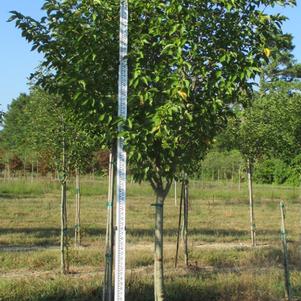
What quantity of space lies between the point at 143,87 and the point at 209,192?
29075mm

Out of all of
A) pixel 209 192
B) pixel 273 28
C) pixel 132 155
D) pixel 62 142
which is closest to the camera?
pixel 132 155

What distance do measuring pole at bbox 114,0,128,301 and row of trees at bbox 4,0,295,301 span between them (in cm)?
10

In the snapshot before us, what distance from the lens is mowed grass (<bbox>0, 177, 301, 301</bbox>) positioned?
305 inches

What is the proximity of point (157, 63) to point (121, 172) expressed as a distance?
1.21 m

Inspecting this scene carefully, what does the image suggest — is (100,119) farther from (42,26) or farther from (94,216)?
(94,216)

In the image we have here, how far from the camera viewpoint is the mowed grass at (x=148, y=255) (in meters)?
7.73

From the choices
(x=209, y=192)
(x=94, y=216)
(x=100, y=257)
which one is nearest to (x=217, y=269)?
(x=100, y=257)

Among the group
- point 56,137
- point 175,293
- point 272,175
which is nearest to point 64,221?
point 56,137

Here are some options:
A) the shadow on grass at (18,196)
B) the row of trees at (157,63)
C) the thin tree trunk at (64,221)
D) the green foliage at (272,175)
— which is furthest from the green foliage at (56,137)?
the green foliage at (272,175)

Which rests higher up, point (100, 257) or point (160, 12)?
point (160, 12)

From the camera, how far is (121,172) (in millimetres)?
4566

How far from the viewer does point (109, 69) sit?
5.28 meters

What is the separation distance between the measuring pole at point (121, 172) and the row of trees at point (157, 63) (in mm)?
104

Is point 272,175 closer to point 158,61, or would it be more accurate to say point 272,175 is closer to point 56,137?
point 56,137
